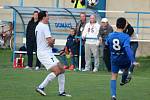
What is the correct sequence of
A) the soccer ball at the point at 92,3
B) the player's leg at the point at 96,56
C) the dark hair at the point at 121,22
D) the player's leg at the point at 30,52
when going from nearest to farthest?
the dark hair at the point at 121,22
the player's leg at the point at 96,56
the player's leg at the point at 30,52
the soccer ball at the point at 92,3

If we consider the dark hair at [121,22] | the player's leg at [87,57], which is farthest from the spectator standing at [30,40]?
the dark hair at [121,22]

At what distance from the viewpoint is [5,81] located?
58.6 ft

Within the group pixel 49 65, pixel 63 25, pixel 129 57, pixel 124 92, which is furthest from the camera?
pixel 63 25

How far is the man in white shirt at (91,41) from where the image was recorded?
22.6 metres

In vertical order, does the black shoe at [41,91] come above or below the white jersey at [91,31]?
below

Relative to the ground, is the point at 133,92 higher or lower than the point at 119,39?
lower

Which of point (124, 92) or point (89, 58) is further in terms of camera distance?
point (89, 58)

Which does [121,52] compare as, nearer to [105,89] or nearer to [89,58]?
[105,89]

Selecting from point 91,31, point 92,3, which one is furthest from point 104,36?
point 92,3

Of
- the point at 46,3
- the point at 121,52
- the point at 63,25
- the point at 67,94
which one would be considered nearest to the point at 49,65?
the point at 67,94

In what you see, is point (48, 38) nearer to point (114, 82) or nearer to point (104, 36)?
point (114, 82)

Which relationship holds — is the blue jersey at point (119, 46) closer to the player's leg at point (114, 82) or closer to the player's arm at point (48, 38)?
the player's leg at point (114, 82)

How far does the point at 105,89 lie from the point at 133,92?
90 centimetres

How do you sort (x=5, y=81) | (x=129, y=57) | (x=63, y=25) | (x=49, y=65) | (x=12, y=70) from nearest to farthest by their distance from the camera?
(x=129, y=57), (x=49, y=65), (x=5, y=81), (x=12, y=70), (x=63, y=25)
